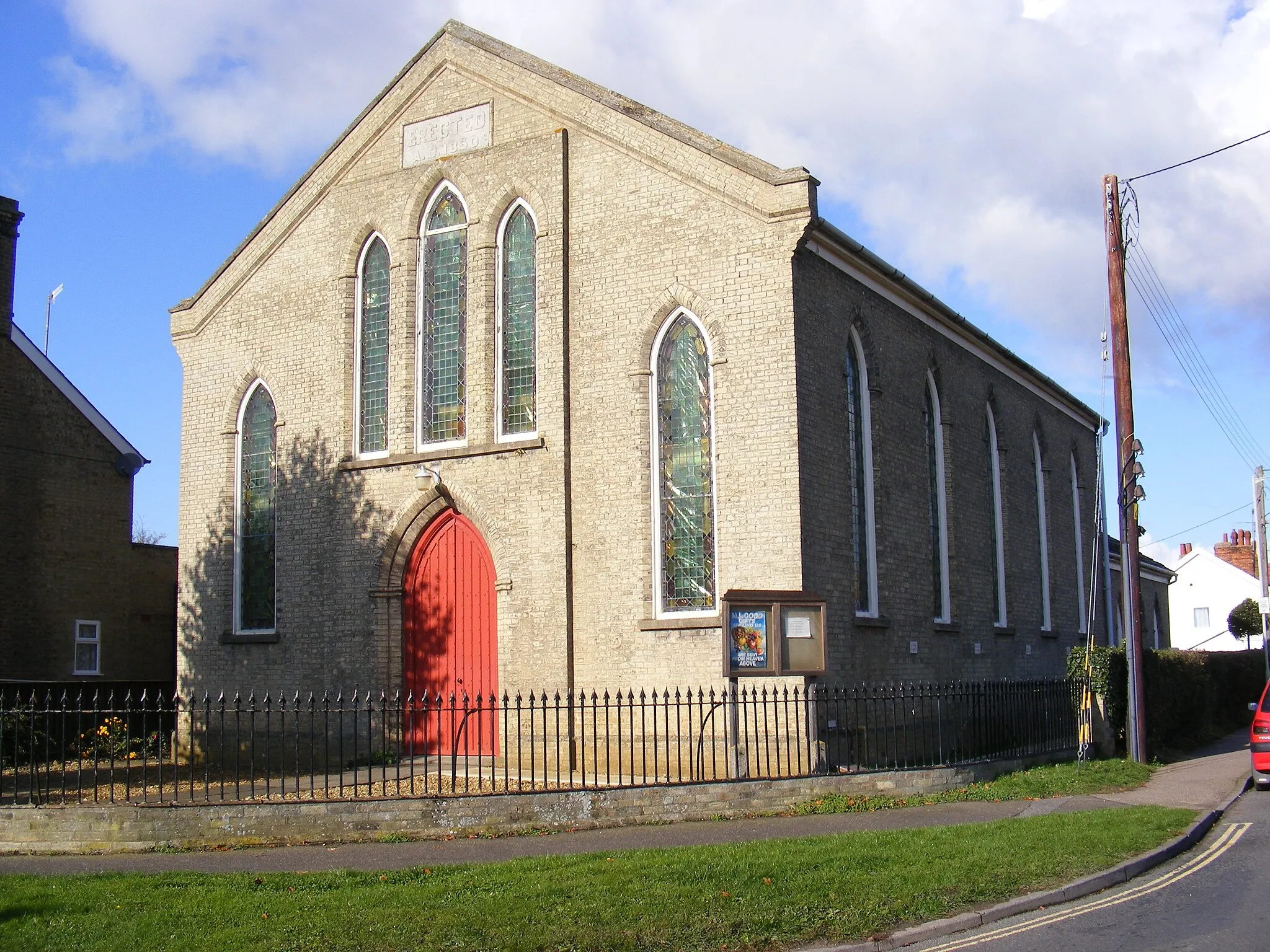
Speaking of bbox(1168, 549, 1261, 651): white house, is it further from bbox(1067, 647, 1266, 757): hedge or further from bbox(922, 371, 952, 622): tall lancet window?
bbox(922, 371, 952, 622): tall lancet window

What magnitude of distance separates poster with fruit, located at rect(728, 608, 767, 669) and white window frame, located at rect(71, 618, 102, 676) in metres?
15.4

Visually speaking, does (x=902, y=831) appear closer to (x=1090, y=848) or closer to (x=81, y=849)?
(x=1090, y=848)

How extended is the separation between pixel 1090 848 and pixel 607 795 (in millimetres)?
4743

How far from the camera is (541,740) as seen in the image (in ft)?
57.8

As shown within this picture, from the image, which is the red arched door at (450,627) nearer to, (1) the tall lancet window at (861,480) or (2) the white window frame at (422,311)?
(2) the white window frame at (422,311)

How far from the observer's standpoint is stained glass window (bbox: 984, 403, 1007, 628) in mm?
24625

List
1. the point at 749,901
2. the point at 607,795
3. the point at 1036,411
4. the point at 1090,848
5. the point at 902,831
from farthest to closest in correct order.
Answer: the point at 1036,411 → the point at 607,795 → the point at 902,831 → the point at 1090,848 → the point at 749,901

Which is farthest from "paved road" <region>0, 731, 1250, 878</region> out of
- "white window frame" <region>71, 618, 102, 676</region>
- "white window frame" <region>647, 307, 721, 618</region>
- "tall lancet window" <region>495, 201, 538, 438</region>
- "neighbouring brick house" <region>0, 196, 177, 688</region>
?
"white window frame" <region>71, 618, 102, 676</region>

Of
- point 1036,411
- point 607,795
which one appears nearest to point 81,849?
point 607,795

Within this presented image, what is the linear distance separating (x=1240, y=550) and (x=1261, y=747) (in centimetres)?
5315

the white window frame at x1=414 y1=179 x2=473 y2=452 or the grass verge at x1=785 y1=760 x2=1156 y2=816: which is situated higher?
the white window frame at x1=414 y1=179 x2=473 y2=452

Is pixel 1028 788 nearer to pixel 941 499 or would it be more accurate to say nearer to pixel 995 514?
pixel 941 499

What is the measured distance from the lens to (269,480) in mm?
20641

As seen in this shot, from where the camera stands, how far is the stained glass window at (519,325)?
18609mm
